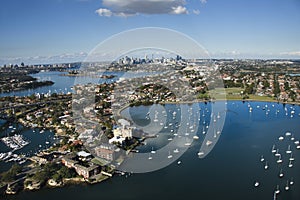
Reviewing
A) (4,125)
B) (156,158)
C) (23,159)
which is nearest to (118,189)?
(156,158)

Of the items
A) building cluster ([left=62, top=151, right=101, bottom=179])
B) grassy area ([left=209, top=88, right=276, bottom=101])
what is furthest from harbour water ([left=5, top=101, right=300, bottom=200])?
grassy area ([left=209, top=88, right=276, bottom=101])

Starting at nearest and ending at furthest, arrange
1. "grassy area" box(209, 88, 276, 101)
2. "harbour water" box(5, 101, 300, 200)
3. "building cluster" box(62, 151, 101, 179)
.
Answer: "harbour water" box(5, 101, 300, 200)
"building cluster" box(62, 151, 101, 179)
"grassy area" box(209, 88, 276, 101)

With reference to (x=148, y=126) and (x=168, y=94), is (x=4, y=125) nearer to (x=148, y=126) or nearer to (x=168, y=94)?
(x=148, y=126)

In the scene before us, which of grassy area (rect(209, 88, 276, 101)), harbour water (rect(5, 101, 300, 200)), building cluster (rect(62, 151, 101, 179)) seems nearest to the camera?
harbour water (rect(5, 101, 300, 200))

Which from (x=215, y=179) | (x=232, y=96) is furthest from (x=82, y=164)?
(x=232, y=96)

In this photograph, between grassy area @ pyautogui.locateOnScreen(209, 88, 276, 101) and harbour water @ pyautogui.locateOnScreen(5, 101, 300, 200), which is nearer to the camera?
harbour water @ pyautogui.locateOnScreen(5, 101, 300, 200)

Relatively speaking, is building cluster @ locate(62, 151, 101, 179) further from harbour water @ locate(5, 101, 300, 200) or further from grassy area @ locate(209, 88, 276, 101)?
grassy area @ locate(209, 88, 276, 101)

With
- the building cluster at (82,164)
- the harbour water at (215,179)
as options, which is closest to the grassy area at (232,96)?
the harbour water at (215,179)

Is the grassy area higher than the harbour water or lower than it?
higher

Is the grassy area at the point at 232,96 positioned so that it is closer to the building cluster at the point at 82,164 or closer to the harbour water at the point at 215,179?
the harbour water at the point at 215,179
